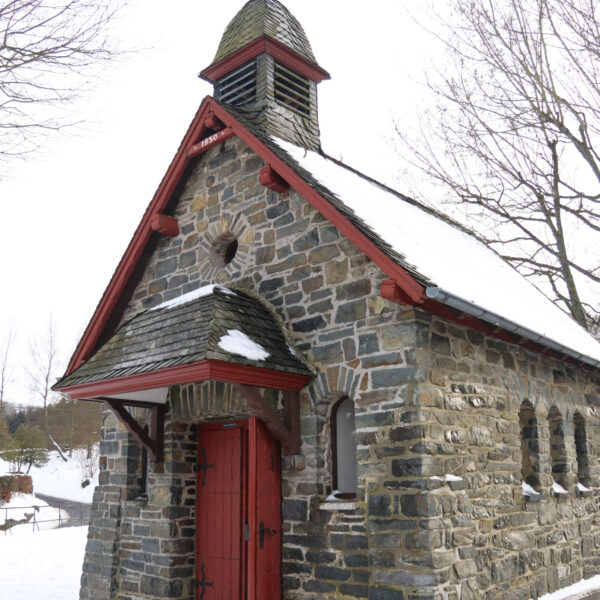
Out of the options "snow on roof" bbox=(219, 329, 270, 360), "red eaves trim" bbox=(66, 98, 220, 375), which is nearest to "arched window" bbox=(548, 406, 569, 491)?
"snow on roof" bbox=(219, 329, 270, 360)

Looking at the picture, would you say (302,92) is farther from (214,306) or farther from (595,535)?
(595,535)

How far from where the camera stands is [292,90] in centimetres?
1089

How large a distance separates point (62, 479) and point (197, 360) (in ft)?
131

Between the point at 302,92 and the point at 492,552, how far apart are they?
8.12 meters

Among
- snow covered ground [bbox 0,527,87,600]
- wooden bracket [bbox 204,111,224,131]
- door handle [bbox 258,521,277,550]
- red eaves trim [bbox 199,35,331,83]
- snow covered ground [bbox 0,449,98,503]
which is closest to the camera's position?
door handle [bbox 258,521,277,550]

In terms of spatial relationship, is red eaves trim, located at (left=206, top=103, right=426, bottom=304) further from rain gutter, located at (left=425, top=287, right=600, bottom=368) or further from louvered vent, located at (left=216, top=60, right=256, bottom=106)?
louvered vent, located at (left=216, top=60, right=256, bottom=106)

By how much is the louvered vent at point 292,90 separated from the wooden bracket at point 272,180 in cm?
323

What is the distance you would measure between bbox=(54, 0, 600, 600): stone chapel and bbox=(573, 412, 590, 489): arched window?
1.4 inches

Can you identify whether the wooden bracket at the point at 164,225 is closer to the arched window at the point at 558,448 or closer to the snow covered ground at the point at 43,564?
the snow covered ground at the point at 43,564

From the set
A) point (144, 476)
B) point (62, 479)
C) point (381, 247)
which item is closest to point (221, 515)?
point (144, 476)

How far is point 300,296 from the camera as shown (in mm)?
7371

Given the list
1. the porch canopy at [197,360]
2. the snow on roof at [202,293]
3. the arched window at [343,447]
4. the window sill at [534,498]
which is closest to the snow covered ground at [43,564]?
the porch canopy at [197,360]

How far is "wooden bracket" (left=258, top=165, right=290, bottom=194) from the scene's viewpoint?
7.71m

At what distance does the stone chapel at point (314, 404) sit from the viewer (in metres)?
6.13
